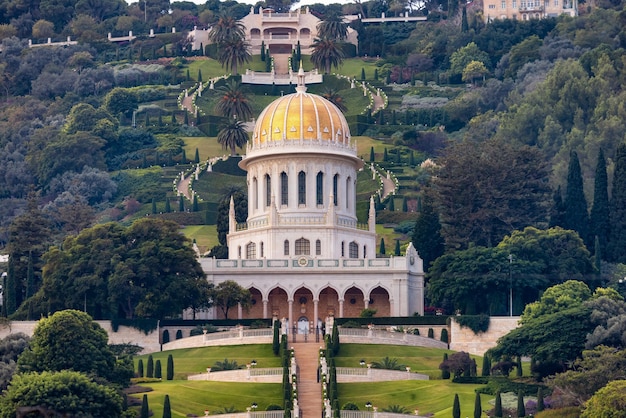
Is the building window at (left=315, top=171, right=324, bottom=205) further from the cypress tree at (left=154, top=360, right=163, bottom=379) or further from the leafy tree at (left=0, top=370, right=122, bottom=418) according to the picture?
the leafy tree at (left=0, top=370, right=122, bottom=418)

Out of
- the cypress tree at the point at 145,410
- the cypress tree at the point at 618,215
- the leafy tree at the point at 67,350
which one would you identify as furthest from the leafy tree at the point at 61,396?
the cypress tree at the point at 618,215

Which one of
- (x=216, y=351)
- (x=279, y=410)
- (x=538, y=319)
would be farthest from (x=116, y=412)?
(x=538, y=319)

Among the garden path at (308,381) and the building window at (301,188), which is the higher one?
the building window at (301,188)

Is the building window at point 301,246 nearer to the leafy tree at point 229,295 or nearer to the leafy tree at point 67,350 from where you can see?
the leafy tree at point 229,295

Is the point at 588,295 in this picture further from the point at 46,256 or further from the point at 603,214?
the point at 46,256

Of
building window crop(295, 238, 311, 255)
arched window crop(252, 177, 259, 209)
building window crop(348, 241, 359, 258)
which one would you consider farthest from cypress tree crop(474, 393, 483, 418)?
arched window crop(252, 177, 259, 209)

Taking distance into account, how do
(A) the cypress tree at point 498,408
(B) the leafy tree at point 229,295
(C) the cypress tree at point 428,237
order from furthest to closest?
(C) the cypress tree at point 428,237 → (B) the leafy tree at point 229,295 → (A) the cypress tree at point 498,408

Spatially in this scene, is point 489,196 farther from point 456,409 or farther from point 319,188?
point 456,409
